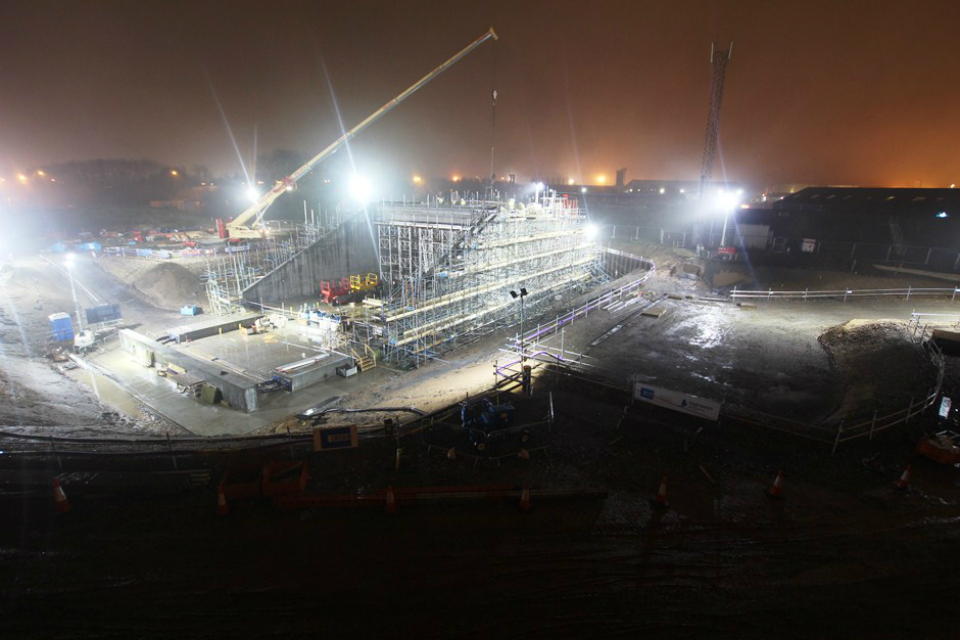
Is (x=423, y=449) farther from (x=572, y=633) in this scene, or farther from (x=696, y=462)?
(x=696, y=462)

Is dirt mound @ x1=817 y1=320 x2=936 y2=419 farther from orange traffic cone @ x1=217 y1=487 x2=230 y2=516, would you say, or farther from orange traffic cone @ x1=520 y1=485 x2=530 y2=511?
orange traffic cone @ x1=217 y1=487 x2=230 y2=516

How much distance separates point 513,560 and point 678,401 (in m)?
7.13

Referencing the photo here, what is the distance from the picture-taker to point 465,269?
24656 millimetres

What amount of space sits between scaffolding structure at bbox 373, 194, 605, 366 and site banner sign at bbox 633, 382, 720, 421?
1173cm

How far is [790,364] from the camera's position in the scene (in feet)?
58.0

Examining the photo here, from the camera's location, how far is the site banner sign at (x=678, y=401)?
1162cm

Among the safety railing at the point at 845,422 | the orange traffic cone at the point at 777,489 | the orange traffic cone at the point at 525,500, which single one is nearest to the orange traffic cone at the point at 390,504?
the orange traffic cone at the point at 525,500

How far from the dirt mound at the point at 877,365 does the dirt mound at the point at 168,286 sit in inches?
1459

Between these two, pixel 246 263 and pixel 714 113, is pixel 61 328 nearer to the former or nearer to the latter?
pixel 246 263

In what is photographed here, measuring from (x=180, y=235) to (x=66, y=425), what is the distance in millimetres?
44774

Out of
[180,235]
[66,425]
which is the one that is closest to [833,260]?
[66,425]

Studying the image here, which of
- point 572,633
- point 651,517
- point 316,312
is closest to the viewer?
point 572,633

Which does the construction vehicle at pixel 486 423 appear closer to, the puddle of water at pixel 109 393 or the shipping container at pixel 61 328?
the puddle of water at pixel 109 393

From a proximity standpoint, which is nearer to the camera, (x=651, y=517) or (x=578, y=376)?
(x=651, y=517)
